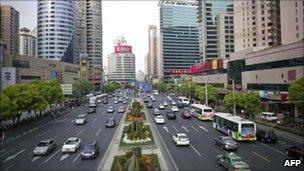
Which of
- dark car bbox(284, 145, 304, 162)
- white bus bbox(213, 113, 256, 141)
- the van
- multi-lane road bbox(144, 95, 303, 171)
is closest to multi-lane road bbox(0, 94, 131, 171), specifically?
multi-lane road bbox(144, 95, 303, 171)

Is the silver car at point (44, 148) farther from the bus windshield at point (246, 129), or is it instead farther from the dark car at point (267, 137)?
the dark car at point (267, 137)

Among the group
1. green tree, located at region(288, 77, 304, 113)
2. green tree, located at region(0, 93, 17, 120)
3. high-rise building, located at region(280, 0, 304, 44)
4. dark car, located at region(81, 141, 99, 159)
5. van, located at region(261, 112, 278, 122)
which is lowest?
dark car, located at region(81, 141, 99, 159)

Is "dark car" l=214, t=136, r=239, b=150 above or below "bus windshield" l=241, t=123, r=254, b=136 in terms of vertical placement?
below

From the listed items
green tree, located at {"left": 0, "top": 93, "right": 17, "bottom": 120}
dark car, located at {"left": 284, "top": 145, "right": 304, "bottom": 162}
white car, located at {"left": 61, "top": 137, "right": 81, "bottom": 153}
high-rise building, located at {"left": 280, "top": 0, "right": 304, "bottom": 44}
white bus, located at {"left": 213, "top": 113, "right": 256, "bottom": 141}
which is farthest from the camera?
high-rise building, located at {"left": 280, "top": 0, "right": 304, "bottom": 44}

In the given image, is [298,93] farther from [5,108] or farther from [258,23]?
[258,23]

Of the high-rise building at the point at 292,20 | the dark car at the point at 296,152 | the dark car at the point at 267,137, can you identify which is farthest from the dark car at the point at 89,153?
the high-rise building at the point at 292,20

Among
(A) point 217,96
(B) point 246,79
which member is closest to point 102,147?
(B) point 246,79

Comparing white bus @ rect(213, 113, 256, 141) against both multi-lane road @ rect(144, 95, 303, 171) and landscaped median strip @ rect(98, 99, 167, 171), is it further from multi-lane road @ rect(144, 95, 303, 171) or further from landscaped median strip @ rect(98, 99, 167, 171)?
landscaped median strip @ rect(98, 99, 167, 171)

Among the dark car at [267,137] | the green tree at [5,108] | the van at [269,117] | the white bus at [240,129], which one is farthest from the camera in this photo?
the van at [269,117]
